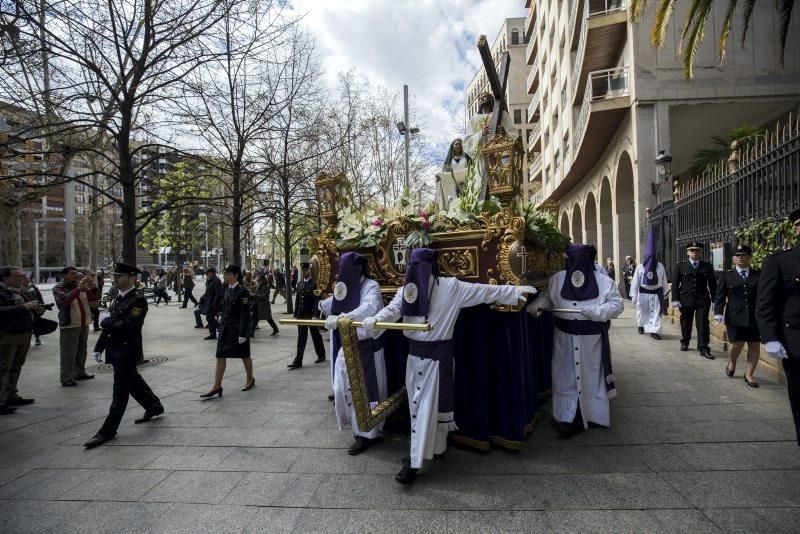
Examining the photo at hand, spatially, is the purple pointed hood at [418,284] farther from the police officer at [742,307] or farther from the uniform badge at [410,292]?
the police officer at [742,307]

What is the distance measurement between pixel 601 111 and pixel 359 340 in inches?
637

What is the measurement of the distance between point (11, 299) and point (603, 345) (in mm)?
7988

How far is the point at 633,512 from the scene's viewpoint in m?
3.23

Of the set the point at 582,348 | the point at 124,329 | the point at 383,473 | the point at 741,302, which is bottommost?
the point at 383,473

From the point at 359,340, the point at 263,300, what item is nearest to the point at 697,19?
the point at 359,340

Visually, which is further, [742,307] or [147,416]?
[742,307]

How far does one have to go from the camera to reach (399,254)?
15.9 ft

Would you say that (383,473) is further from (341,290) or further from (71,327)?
(71,327)

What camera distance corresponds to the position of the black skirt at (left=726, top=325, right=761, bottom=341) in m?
6.19

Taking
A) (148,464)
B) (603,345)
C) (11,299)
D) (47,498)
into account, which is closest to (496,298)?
(603,345)

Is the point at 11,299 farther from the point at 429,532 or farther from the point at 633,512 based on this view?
the point at 633,512

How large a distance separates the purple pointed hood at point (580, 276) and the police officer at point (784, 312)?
4.91 ft

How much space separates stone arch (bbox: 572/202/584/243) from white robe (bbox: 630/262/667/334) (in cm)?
1861

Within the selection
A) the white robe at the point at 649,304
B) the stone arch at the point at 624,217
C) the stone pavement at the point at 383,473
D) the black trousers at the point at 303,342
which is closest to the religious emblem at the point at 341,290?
the stone pavement at the point at 383,473
